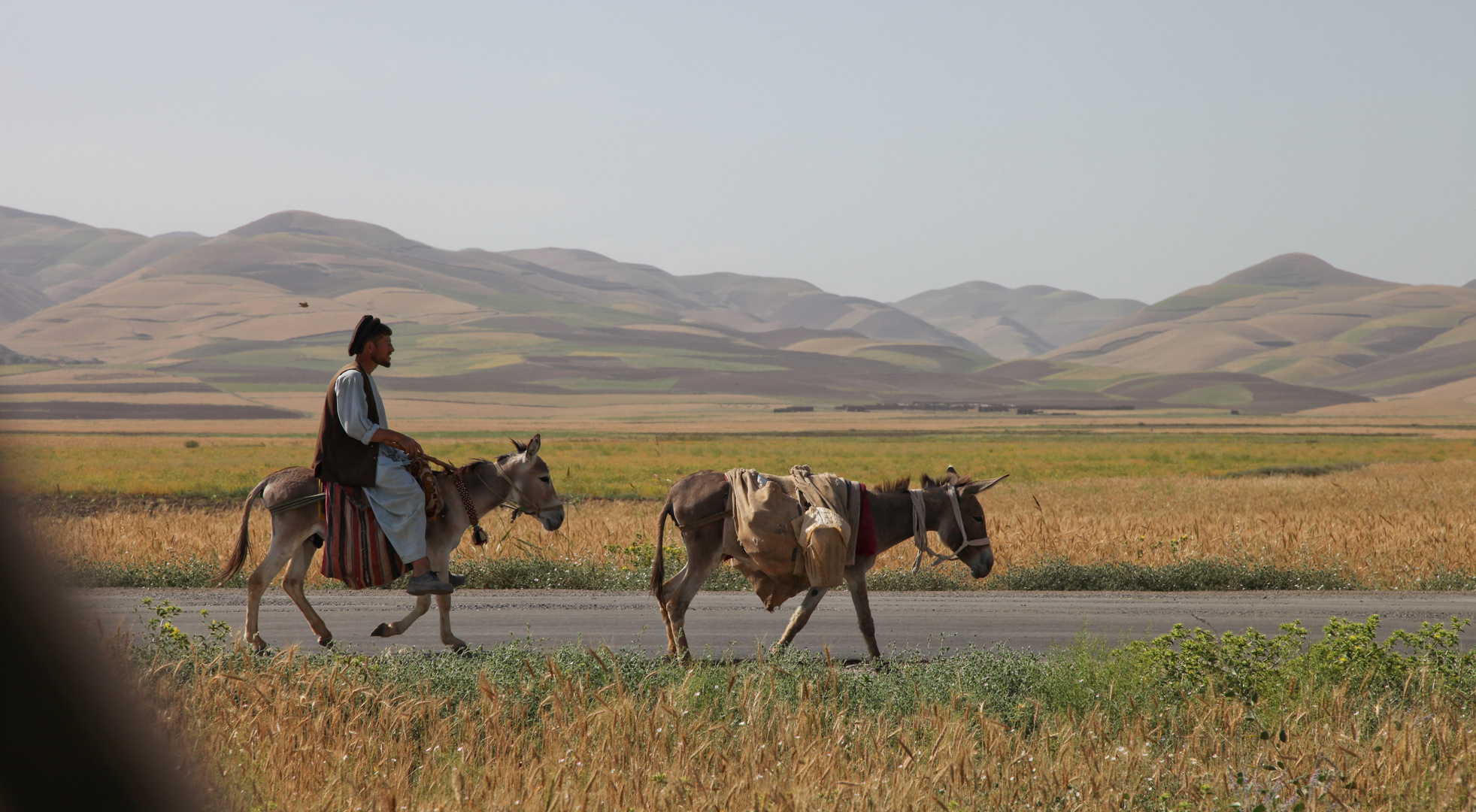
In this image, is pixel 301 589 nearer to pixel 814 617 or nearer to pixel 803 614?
pixel 803 614

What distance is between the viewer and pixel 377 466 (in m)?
8.49

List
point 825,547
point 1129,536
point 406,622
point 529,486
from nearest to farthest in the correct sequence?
1. point 825,547
2. point 406,622
3. point 529,486
4. point 1129,536

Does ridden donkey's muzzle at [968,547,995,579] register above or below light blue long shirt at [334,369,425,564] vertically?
below

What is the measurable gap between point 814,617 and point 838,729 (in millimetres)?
6273

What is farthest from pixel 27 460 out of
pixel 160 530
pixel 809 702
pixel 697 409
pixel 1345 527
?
pixel 697 409

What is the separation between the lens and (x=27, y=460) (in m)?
3.21

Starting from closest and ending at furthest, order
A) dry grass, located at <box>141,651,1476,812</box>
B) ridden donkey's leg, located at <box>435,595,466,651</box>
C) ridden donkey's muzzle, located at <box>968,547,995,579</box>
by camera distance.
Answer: dry grass, located at <box>141,651,1476,812</box>
ridden donkey's leg, located at <box>435,595,466,651</box>
ridden donkey's muzzle, located at <box>968,547,995,579</box>

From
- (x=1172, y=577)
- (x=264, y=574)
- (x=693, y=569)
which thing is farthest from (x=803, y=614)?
(x=1172, y=577)

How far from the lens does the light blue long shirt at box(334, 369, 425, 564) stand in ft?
27.3

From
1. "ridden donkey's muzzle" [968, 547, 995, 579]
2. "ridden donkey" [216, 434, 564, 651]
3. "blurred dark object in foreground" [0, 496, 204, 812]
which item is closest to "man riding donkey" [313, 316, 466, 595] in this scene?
"ridden donkey" [216, 434, 564, 651]

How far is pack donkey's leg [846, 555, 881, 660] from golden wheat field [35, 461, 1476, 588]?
6.16 metres

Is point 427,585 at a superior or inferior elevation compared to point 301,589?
superior

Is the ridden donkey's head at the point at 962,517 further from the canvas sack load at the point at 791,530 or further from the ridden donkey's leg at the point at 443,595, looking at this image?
the ridden donkey's leg at the point at 443,595

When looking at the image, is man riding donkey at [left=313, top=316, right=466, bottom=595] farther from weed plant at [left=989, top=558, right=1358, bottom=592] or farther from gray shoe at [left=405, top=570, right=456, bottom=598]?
weed plant at [left=989, top=558, right=1358, bottom=592]
